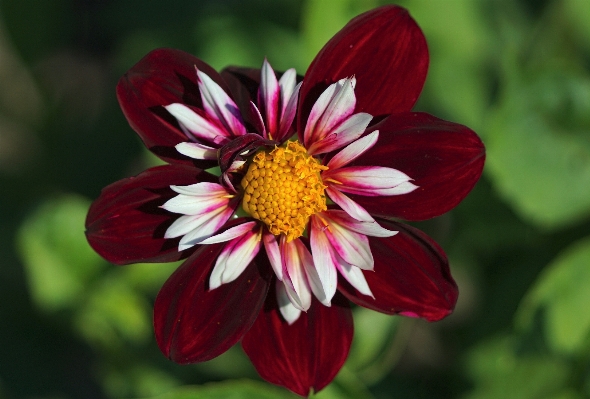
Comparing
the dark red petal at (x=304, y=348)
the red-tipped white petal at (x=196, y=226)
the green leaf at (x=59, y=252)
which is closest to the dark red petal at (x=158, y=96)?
the red-tipped white petal at (x=196, y=226)

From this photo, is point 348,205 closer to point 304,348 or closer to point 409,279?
point 409,279

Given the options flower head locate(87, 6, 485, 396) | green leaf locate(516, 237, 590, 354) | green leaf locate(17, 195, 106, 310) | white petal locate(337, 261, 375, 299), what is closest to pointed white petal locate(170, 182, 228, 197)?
flower head locate(87, 6, 485, 396)

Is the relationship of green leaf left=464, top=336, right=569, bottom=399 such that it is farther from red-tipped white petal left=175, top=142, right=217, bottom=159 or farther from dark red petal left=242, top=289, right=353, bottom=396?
red-tipped white petal left=175, top=142, right=217, bottom=159

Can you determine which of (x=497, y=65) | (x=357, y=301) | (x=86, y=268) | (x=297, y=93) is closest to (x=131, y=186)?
(x=297, y=93)

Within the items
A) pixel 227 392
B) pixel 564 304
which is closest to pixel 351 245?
pixel 227 392

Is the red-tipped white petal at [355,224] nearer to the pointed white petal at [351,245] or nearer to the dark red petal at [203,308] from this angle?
the pointed white petal at [351,245]
